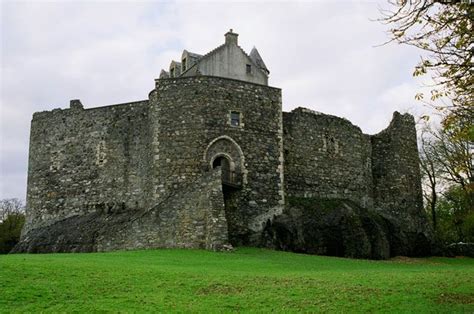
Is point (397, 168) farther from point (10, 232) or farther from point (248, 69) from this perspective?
point (10, 232)

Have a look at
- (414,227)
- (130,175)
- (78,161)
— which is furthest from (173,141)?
(414,227)

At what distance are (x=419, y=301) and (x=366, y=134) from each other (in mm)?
29280

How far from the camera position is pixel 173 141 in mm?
35844

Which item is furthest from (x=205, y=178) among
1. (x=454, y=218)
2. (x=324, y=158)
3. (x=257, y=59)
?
(x=257, y=59)

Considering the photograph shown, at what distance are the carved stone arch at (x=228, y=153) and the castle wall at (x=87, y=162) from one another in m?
4.13

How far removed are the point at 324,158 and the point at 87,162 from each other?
15408 millimetres

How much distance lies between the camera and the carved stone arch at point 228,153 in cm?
3569

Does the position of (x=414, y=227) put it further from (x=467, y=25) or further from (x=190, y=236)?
(x=467, y=25)

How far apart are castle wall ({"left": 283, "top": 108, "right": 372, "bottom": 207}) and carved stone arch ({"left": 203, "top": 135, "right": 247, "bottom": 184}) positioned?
3893 mm

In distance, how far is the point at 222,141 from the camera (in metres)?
36.1

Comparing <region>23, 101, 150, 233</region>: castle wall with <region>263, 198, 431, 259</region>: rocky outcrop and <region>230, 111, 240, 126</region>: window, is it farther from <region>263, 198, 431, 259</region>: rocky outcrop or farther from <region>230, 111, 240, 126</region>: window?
<region>263, 198, 431, 259</region>: rocky outcrop

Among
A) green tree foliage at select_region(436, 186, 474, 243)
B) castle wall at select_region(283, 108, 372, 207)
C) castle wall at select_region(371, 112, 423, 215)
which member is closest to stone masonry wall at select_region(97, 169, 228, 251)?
castle wall at select_region(283, 108, 372, 207)

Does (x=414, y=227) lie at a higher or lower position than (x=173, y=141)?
lower

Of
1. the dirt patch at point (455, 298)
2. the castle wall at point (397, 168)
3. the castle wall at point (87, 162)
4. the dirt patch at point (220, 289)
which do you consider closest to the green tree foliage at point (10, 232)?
the castle wall at point (87, 162)
